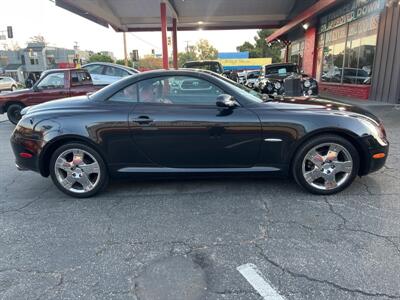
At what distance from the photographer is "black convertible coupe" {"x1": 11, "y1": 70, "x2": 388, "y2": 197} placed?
146 inches

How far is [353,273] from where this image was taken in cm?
244

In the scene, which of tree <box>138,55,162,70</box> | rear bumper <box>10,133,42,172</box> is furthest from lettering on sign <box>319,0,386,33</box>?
tree <box>138,55,162,70</box>

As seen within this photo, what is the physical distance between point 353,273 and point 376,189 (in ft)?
6.14

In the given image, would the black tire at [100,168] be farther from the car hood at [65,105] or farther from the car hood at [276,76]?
the car hood at [276,76]

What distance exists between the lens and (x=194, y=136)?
12.3 feet

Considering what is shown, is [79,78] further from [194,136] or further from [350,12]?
[350,12]

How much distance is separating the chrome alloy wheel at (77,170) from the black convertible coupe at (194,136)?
1 cm

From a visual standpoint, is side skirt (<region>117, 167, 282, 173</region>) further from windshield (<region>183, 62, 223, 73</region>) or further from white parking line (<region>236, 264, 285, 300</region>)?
windshield (<region>183, 62, 223, 73</region>)

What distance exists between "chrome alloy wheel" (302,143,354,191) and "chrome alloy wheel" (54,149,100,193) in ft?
8.25

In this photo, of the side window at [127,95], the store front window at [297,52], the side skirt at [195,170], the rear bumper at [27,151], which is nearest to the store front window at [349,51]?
the store front window at [297,52]

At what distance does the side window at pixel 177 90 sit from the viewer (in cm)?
383

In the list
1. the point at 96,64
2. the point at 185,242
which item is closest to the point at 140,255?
the point at 185,242

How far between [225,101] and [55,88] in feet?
22.9

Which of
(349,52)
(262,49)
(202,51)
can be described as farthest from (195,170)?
(202,51)
